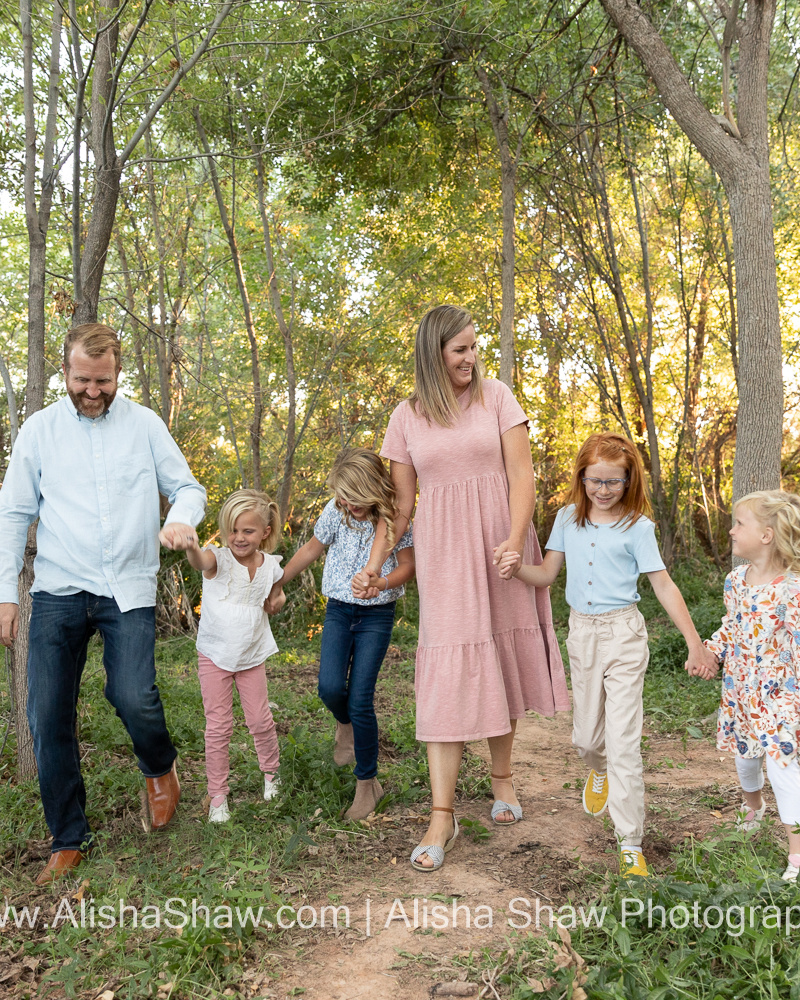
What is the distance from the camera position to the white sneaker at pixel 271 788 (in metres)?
3.82

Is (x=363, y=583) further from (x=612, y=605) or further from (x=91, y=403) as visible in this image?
(x=91, y=403)

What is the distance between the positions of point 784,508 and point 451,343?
1.44 meters

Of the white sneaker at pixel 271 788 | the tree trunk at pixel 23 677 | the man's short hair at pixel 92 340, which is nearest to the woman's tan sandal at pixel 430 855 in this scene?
the white sneaker at pixel 271 788

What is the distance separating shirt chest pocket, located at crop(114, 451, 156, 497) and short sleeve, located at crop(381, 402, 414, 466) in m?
0.96

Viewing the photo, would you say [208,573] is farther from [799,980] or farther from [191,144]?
[191,144]

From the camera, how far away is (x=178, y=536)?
9.99 ft

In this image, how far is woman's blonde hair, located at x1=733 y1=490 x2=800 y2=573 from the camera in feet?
10.8

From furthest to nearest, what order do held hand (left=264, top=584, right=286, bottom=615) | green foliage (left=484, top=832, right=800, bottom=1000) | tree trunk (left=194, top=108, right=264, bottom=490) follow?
tree trunk (left=194, top=108, right=264, bottom=490), held hand (left=264, top=584, right=286, bottom=615), green foliage (left=484, top=832, right=800, bottom=1000)

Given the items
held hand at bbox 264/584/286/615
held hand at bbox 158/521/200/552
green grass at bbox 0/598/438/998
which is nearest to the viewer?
green grass at bbox 0/598/438/998

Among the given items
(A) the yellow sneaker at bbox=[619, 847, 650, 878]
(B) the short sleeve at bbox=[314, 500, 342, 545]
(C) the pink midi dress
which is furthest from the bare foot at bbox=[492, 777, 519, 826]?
(B) the short sleeve at bbox=[314, 500, 342, 545]

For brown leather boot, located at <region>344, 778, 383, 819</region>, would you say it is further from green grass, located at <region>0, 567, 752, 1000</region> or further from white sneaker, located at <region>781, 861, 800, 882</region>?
white sneaker, located at <region>781, 861, 800, 882</region>

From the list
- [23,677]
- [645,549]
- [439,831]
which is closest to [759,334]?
[645,549]

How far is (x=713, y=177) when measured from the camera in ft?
32.5

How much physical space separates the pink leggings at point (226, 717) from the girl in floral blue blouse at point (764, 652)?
6.37 feet
